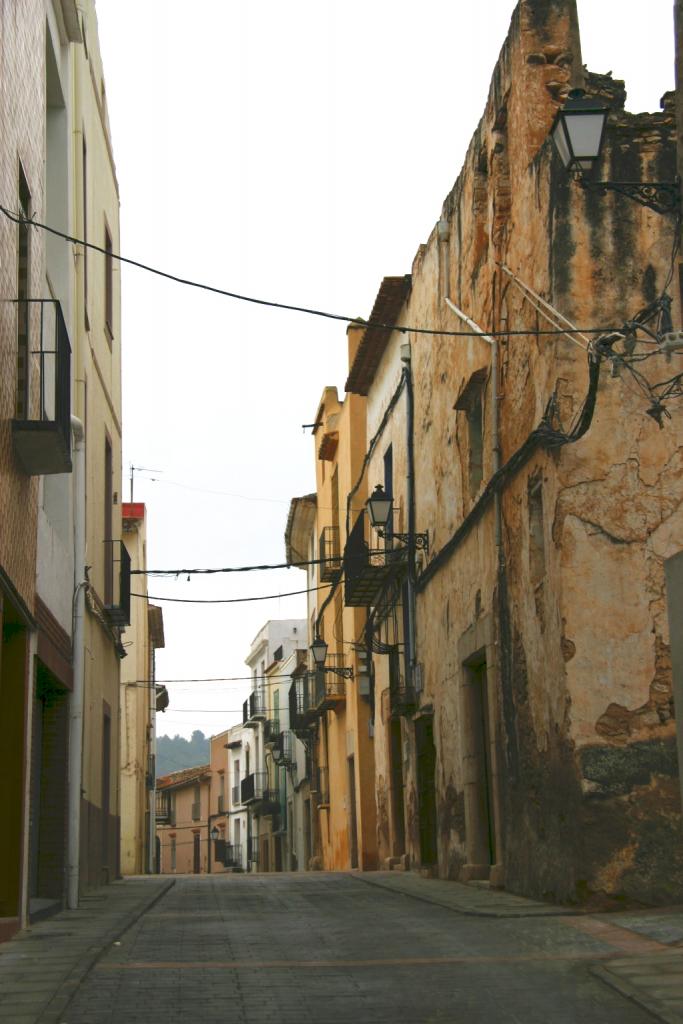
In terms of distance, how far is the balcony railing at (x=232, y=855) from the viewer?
6395 cm

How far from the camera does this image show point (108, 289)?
20.9 m

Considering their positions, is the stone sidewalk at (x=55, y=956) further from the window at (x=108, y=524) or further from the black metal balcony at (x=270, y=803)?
the black metal balcony at (x=270, y=803)

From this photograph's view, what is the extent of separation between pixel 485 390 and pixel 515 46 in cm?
355

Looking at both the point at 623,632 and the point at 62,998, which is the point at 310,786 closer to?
the point at 623,632

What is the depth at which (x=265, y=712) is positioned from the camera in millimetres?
56500

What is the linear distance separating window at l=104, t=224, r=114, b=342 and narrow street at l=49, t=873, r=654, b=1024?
10432 millimetres

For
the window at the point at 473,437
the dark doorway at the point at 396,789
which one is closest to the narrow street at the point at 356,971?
the window at the point at 473,437

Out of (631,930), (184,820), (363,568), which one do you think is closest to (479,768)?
(363,568)

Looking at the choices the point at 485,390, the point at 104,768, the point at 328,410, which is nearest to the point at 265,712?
the point at 328,410

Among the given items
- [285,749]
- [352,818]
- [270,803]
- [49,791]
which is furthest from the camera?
[270,803]

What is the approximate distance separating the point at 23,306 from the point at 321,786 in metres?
25.8

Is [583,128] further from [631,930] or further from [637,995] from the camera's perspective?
[637,995]

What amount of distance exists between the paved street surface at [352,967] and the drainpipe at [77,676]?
1.38 m

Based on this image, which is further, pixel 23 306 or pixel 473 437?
pixel 473 437
